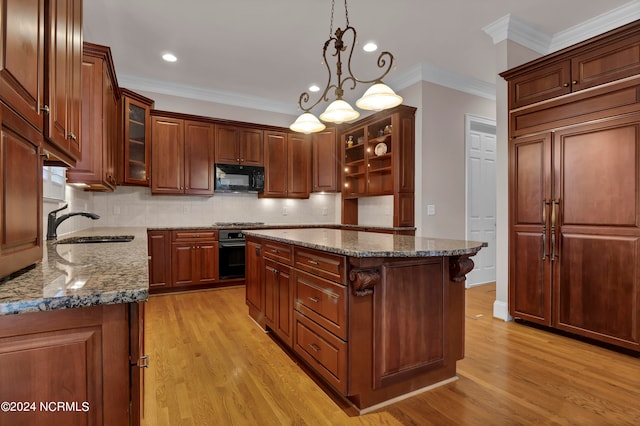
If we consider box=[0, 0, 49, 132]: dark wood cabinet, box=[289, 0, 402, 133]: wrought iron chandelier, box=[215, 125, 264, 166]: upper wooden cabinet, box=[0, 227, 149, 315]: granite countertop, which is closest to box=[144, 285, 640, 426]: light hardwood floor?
box=[0, 227, 149, 315]: granite countertop

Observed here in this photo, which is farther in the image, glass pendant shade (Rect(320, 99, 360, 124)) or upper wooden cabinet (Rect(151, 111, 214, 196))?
upper wooden cabinet (Rect(151, 111, 214, 196))

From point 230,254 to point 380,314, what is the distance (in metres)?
3.22

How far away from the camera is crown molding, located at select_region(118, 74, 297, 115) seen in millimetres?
4441

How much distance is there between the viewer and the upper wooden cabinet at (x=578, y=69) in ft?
7.93

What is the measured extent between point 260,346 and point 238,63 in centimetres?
326

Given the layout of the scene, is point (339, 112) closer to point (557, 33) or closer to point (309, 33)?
point (309, 33)

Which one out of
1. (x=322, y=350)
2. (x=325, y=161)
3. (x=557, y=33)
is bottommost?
(x=322, y=350)

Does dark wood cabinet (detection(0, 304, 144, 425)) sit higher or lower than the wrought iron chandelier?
lower

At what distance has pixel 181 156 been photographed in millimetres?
4555

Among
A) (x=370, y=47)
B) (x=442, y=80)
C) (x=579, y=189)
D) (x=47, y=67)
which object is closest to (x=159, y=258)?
(x=47, y=67)

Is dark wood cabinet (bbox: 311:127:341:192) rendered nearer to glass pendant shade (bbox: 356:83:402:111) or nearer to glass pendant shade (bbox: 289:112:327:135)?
glass pendant shade (bbox: 289:112:327:135)

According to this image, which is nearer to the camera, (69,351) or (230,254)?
(69,351)

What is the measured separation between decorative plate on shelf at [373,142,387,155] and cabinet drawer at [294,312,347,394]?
296 cm

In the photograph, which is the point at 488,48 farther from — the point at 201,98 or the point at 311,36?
the point at 201,98
